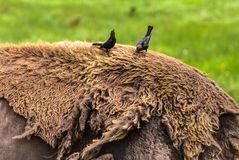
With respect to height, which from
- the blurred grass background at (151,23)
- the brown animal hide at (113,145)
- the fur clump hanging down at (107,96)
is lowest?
the brown animal hide at (113,145)

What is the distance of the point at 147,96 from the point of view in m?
4.32

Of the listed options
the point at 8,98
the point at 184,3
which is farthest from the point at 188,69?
the point at 184,3

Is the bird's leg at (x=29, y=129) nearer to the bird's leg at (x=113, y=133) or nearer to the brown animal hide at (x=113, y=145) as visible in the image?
the brown animal hide at (x=113, y=145)

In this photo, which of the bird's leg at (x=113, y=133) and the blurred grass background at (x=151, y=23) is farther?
the blurred grass background at (x=151, y=23)

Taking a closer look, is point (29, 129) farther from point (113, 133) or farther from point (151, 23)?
point (151, 23)

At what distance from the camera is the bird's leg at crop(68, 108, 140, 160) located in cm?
415

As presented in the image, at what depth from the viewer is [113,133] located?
4152 mm

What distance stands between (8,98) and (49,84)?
0.28m

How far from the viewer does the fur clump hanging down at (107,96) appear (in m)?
4.26

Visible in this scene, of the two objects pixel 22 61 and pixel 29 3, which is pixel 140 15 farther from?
pixel 22 61

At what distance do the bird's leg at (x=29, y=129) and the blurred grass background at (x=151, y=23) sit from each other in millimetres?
7252

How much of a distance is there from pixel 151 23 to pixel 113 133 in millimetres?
16392

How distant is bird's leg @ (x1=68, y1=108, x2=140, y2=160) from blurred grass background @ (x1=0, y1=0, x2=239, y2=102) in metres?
7.22

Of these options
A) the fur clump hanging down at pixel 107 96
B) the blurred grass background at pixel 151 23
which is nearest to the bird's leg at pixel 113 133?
the fur clump hanging down at pixel 107 96
